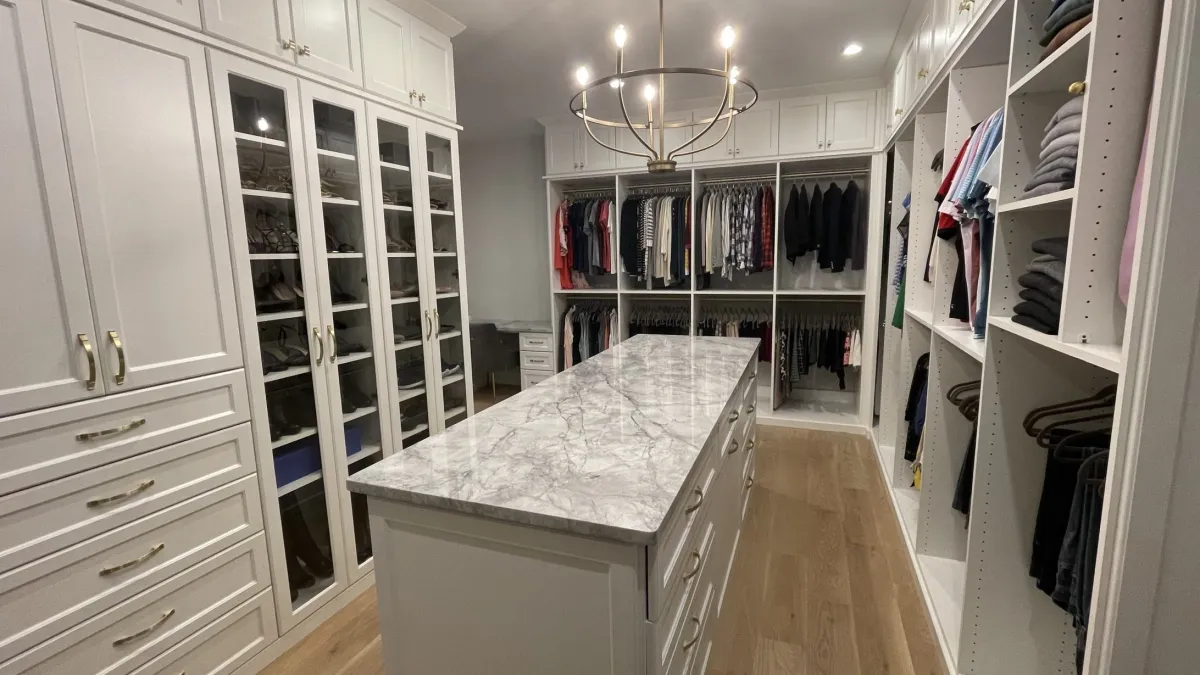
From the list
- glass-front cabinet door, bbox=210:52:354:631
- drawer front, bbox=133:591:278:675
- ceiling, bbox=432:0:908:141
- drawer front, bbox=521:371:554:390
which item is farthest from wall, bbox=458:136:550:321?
drawer front, bbox=133:591:278:675

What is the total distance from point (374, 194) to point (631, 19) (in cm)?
152

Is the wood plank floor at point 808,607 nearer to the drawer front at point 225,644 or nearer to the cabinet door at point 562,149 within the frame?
the drawer front at point 225,644

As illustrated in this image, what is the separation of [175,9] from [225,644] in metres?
1.94

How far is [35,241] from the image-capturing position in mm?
1244

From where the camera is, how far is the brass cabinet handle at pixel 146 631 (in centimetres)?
144

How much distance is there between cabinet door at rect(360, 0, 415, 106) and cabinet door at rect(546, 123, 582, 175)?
2.15 m

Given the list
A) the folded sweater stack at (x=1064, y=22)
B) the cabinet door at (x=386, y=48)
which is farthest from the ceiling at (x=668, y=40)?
the folded sweater stack at (x=1064, y=22)

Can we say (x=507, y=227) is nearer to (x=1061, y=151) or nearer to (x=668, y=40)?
(x=668, y=40)

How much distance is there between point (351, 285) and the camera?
Result: 84.4 inches

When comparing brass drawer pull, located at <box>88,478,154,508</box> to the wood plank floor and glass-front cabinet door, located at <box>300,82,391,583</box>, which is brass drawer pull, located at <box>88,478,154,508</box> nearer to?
glass-front cabinet door, located at <box>300,82,391,583</box>

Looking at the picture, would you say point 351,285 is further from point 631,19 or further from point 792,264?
point 792,264

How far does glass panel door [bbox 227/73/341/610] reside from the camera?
1.76 meters

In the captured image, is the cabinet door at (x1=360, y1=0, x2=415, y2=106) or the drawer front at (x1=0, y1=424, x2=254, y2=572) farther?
the cabinet door at (x1=360, y1=0, x2=415, y2=106)

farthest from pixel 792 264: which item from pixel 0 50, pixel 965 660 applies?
pixel 0 50
